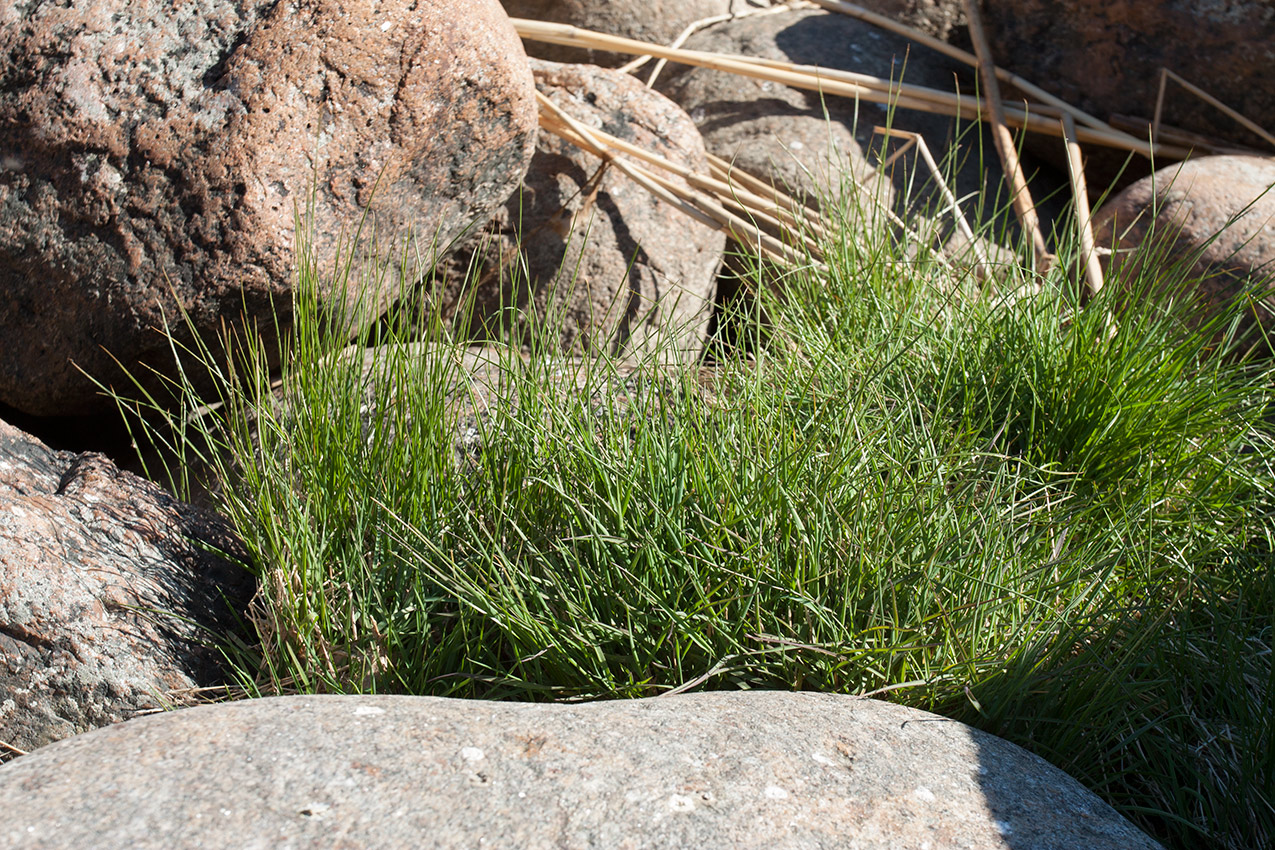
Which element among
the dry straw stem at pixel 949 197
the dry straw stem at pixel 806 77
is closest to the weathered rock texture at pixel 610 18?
the dry straw stem at pixel 806 77

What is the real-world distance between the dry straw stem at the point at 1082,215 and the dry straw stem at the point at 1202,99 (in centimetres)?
33

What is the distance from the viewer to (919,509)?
2104mm

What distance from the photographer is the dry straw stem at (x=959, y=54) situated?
4320 millimetres

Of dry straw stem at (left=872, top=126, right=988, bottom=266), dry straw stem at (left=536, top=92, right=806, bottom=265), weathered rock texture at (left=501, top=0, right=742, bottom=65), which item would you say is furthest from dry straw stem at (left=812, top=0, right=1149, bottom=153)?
dry straw stem at (left=536, top=92, right=806, bottom=265)

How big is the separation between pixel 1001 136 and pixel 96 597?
11.8ft

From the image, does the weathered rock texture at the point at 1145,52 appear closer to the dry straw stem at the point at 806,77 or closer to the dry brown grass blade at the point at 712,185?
the dry straw stem at the point at 806,77

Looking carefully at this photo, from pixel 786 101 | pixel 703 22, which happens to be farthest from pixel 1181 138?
pixel 703 22

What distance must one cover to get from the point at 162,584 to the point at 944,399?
6.16 ft

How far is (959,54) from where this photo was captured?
4.57 meters

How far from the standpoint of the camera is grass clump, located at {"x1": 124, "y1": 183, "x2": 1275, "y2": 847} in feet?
6.39

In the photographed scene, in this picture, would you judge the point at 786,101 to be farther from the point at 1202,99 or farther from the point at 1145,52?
the point at 1202,99

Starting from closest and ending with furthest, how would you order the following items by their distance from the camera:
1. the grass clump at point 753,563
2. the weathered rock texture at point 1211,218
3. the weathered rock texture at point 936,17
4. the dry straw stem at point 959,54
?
the grass clump at point 753,563 < the weathered rock texture at point 1211,218 < the dry straw stem at point 959,54 < the weathered rock texture at point 936,17

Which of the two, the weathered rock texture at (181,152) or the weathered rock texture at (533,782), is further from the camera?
the weathered rock texture at (181,152)

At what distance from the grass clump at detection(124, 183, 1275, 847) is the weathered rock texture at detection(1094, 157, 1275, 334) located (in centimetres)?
111
